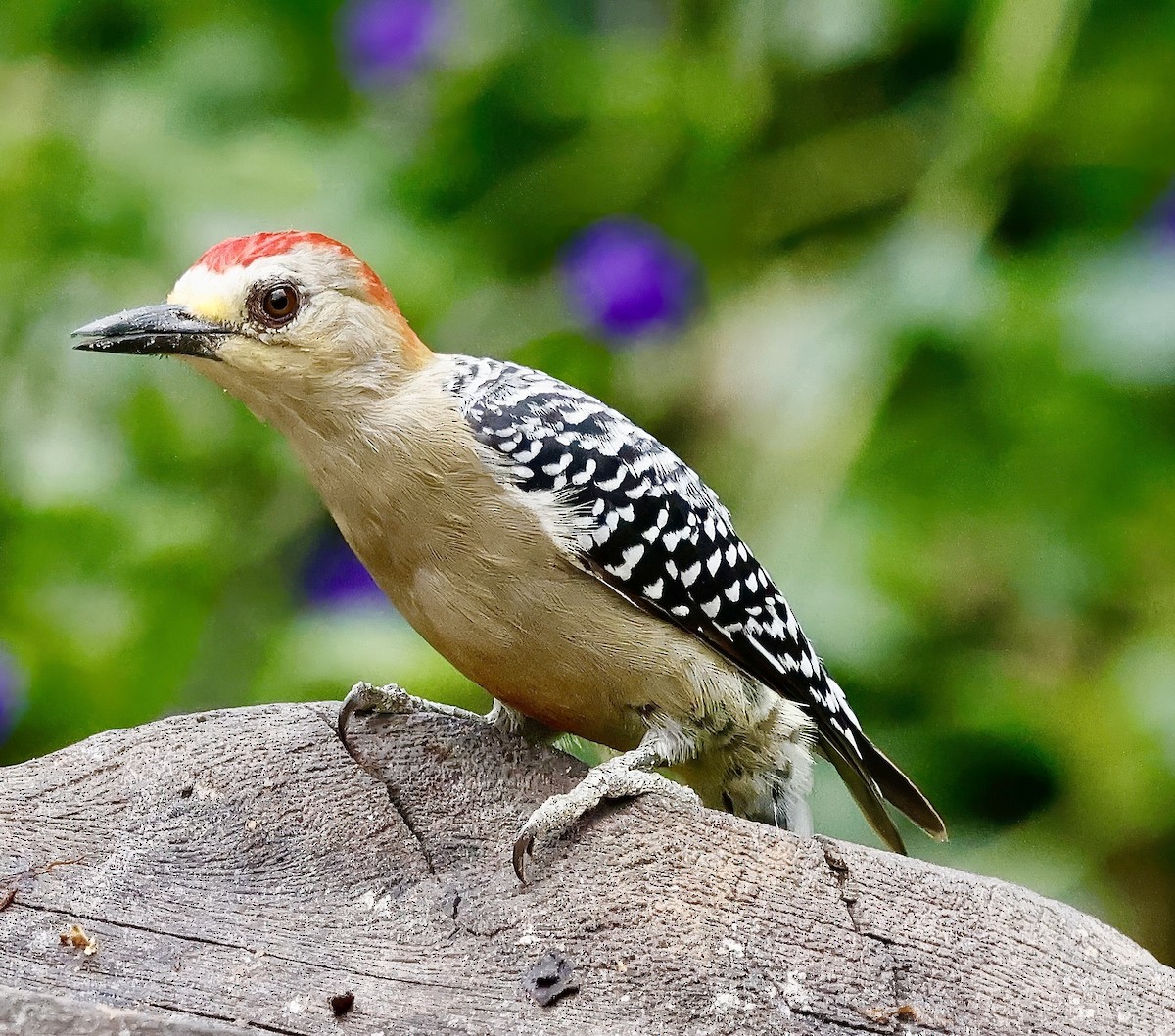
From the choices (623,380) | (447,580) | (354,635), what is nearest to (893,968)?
(447,580)

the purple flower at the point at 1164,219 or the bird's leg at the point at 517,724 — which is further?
the purple flower at the point at 1164,219

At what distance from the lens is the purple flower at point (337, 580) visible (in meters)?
4.30

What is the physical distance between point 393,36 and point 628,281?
1.14 meters

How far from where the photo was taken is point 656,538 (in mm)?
2867

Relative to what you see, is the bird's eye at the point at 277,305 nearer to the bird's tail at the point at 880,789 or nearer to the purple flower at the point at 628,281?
the bird's tail at the point at 880,789

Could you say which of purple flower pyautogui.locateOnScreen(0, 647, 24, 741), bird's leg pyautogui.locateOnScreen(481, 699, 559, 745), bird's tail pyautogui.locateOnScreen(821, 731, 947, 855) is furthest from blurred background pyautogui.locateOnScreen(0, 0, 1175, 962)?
bird's leg pyautogui.locateOnScreen(481, 699, 559, 745)

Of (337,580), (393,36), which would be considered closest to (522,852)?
(337,580)

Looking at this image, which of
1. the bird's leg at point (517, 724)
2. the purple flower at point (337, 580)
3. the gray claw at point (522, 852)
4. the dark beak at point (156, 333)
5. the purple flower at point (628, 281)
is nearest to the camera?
the gray claw at point (522, 852)

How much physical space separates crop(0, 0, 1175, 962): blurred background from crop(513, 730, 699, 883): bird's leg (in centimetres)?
150

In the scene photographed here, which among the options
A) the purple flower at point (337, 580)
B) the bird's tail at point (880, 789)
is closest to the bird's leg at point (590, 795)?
the bird's tail at point (880, 789)

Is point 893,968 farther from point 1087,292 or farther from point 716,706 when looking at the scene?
point 1087,292

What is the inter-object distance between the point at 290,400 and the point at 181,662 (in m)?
1.65

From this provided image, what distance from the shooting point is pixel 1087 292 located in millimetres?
4414

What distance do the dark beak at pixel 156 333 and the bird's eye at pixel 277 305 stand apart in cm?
7
